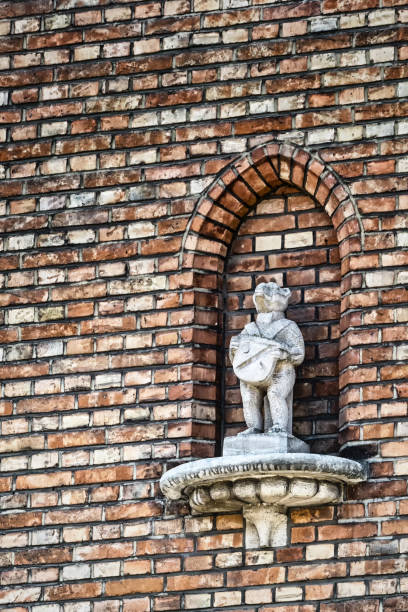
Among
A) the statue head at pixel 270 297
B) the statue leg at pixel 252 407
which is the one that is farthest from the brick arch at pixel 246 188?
the statue leg at pixel 252 407

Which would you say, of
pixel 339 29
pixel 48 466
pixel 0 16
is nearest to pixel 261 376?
pixel 48 466

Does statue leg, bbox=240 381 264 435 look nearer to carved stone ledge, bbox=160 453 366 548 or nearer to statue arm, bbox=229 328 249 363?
statue arm, bbox=229 328 249 363

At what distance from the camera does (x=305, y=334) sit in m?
9.85

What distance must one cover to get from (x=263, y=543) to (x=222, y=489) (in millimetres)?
306

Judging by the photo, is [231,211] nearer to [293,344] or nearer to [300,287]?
[300,287]

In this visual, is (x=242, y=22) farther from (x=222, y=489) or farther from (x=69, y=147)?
(x=222, y=489)

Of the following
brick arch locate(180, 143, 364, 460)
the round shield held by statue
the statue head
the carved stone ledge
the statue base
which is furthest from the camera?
brick arch locate(180, 143, 364, 460)

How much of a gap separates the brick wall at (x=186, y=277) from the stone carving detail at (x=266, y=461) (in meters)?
0.11

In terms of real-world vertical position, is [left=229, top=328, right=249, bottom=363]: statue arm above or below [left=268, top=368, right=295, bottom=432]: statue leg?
above

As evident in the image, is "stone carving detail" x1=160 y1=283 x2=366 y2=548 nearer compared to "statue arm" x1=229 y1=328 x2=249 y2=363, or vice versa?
"stone carving detail" x1=160 y1=283 x2=366 y2=548

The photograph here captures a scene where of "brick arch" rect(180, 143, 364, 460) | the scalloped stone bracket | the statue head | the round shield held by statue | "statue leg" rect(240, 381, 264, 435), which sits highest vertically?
"brick arch" rect(180, 143, 364, 460)

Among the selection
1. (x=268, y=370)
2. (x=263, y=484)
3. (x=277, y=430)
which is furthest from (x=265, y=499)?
(x=268, y=370)

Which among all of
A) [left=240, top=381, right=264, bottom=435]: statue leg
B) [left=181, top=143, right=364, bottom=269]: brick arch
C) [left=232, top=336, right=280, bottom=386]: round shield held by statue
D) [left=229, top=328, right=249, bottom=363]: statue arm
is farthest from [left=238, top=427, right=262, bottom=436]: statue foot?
[left=181, top=143, right=364, bottom=269]: brick arch

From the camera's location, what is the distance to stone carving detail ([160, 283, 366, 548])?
9.22 metres
